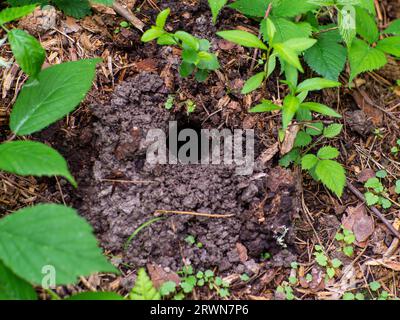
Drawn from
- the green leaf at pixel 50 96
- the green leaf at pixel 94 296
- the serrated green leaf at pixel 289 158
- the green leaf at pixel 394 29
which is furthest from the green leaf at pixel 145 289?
the green leaf at pixel 394 29

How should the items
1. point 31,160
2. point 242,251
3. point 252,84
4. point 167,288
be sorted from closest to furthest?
point 31,160, point 167,288, point 242,251, point 252,84

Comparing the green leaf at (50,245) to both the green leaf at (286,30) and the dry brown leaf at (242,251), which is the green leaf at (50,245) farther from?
the green leaf at (286,30)

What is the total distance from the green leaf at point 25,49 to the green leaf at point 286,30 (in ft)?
3.82

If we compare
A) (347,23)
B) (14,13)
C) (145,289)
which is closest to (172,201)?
(145,289)

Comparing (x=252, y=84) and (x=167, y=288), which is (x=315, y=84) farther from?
(x=167, y=288)

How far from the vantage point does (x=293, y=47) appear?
2.07 m

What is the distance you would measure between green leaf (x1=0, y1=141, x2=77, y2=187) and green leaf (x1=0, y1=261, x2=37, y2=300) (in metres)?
0.39

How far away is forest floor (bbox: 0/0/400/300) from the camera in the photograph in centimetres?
210

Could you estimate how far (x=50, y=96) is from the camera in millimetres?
1986

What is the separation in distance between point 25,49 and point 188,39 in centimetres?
76

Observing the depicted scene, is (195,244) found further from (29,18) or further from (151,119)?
(29,18)

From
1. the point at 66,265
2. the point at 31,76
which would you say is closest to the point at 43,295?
the point at 66,265

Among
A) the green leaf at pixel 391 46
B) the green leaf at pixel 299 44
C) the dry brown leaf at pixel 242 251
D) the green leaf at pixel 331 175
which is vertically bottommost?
the dry brown leaf at pixel 242 251

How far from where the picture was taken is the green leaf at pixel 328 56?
2460 millimetres
